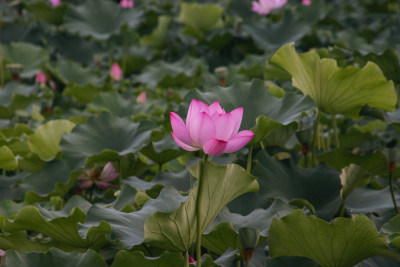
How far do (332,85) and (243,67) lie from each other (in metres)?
1.29

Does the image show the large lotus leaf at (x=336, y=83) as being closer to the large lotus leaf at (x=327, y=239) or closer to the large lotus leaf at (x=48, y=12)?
the large lotus leaf at (x=327, y=239)

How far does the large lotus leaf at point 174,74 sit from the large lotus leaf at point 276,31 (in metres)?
0.34

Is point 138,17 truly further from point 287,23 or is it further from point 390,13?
point 390,13

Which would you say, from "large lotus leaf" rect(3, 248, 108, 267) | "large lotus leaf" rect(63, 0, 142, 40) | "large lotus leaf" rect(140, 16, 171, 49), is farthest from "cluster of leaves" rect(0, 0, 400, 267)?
"large lotus leaf" rect(140, 16, 171, 49)

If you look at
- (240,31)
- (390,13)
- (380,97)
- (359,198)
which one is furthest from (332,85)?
(390,13)

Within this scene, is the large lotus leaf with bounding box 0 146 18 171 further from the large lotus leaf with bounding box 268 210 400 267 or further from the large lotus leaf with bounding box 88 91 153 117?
the large lotus leaf with bounding box 88 91 153 117

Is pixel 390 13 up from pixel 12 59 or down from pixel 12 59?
down

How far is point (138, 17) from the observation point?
348 centimetres

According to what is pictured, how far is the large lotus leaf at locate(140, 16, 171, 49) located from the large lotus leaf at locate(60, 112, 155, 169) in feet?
6.49

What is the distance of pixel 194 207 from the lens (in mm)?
1008

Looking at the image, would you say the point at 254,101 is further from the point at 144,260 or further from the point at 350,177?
the point at 144,260

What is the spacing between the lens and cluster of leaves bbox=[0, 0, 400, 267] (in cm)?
103

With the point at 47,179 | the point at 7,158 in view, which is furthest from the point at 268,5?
the point at 7,158

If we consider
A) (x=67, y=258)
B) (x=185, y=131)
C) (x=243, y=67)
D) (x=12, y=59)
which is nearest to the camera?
(x=185, y=131)
